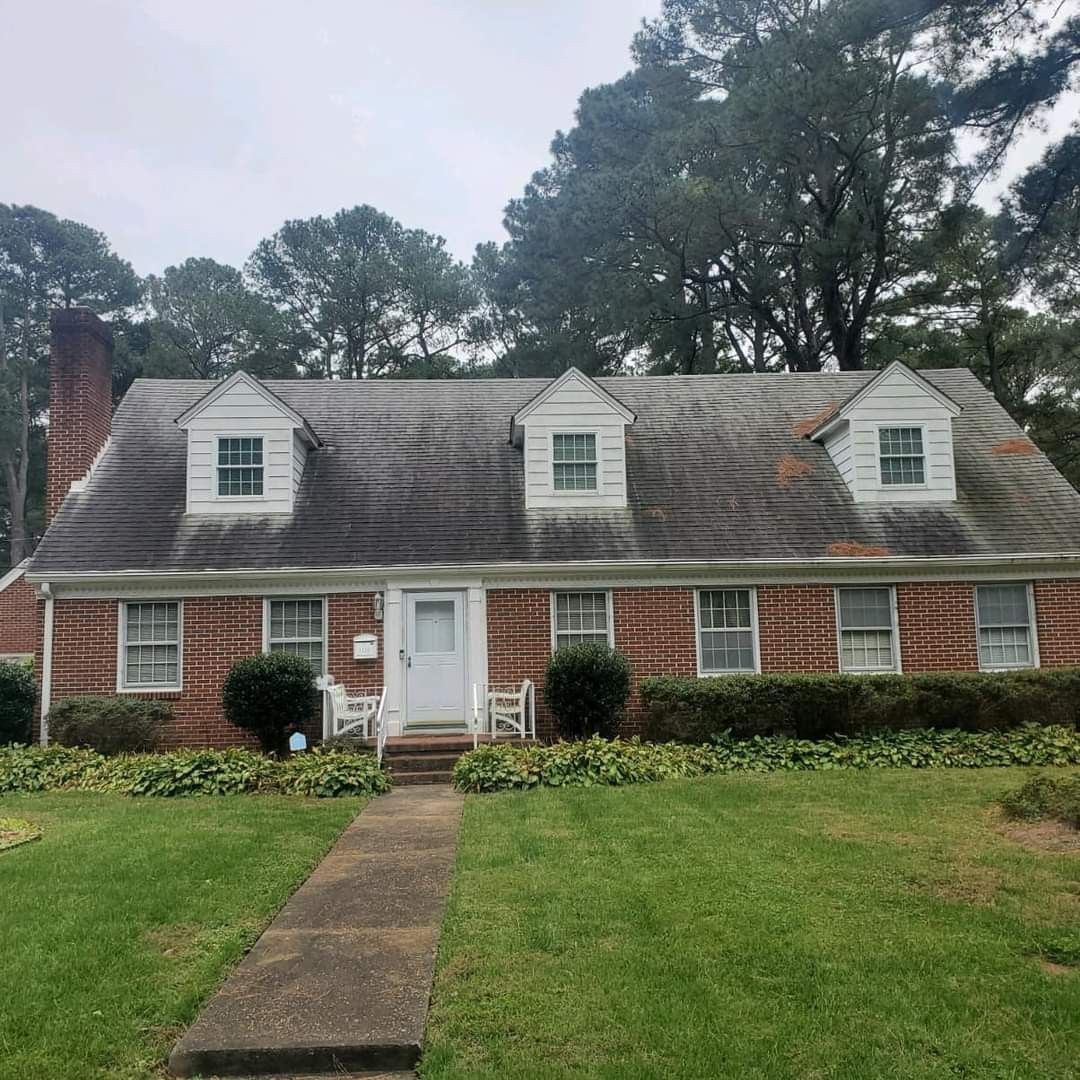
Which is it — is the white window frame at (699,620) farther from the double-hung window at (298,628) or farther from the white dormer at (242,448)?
the white dormer at (242,448)

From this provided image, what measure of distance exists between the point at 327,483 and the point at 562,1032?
38.9 feet

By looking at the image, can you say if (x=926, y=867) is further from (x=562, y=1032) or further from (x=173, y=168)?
(x=173, y=168)

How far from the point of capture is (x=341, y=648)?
1298 centimetres

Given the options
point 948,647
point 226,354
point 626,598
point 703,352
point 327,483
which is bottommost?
point 948,647

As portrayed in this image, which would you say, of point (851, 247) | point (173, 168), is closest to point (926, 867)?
point (173, 168)

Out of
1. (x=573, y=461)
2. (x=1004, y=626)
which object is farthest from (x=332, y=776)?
(x=1004, y=626)

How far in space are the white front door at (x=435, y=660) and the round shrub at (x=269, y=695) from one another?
1.65 m

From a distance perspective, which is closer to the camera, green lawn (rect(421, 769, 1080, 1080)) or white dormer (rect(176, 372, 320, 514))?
green lawn (rect(421, 769, 1080, 1080))

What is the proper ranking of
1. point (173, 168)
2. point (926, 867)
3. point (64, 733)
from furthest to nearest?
point (173, 168) → point (64, 733) → point (926, 867)

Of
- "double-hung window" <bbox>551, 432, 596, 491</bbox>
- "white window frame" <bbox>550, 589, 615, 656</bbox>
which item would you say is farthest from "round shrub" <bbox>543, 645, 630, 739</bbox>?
"double-hung window" <bbox>551, 432, 596, 491</bbox>

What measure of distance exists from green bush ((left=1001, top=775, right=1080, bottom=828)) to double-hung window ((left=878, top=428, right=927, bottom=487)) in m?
7.42

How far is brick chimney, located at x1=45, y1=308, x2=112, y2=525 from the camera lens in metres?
14.2

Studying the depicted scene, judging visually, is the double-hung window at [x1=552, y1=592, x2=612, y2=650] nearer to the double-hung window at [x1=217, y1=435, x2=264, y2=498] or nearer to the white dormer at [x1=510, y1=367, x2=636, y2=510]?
the white dormer at [x1=510, y1=367, x2=636, y2=510]

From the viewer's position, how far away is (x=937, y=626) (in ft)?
44.4
